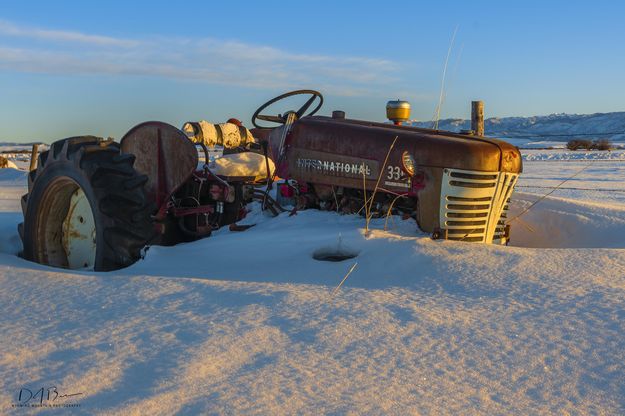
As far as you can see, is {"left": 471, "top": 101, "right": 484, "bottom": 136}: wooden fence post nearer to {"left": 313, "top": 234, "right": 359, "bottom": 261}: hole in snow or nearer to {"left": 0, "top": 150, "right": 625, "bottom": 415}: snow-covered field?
{"left": 0, "top": 150, "right": 625, "bottom": 415}: snow-covered field

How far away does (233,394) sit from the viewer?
5.96 feet

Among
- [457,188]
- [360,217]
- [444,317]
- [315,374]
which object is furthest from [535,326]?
[360,217]

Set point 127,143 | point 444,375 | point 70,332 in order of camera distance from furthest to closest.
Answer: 1. point 127,143
2. point 70,332
3. point 444,375

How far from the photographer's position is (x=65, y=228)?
460 cm

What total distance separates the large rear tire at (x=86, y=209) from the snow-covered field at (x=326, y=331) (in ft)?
0.99

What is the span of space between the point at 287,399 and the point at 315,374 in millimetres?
190

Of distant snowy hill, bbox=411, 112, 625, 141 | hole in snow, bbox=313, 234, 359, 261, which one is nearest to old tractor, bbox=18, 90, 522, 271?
hole in snow, bbox=313, 234, 359, 261

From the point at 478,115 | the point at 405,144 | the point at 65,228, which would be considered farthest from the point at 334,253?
the point at 478,115

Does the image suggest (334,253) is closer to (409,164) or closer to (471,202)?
(409,164)

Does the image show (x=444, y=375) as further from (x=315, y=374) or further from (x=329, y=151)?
(x=329, y=151)

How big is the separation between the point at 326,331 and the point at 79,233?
2798 millimetres

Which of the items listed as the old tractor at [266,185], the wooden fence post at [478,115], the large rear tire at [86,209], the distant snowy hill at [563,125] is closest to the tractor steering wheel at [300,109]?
the old tractor at [266,185]

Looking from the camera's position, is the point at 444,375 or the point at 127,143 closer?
the point at 444,375

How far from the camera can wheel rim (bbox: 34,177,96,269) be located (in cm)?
445
